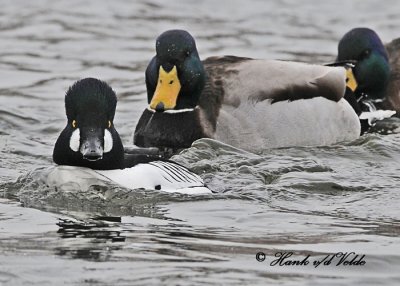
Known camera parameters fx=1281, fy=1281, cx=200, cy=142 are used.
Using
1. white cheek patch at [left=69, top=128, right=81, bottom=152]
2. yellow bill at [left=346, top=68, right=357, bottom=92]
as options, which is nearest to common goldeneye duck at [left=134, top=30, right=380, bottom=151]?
yellow bill at [left=346, top=68, right=357, bottom=92]

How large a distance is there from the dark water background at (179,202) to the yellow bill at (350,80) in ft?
4.59

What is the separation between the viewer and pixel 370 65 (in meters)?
15.2

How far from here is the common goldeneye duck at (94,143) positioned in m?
10.0

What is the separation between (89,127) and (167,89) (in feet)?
11.2

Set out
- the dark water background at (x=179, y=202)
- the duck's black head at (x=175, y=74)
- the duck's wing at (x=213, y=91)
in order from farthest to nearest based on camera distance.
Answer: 1. the duck's wing at (x=213, y=91)
2. the duck's black head at (x=175, y=74)
3. the dark water background at (x=179, y=202)

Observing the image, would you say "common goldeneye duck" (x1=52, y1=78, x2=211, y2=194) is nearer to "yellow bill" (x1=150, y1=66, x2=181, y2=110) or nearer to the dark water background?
the dark water background

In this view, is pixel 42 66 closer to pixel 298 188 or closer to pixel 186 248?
pixel 298 188

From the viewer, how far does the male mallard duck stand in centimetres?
1523

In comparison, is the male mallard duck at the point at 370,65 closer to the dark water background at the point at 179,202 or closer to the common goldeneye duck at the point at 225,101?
the dark water background at the point at 179,202

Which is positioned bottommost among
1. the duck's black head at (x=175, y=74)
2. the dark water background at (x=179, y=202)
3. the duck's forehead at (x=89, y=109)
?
the dark water background at (x=179, y=202)

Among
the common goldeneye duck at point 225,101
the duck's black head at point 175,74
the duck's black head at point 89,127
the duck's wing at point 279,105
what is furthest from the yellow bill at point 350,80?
the duck's black head at point 89,127

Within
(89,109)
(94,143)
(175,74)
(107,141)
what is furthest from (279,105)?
(94,143)

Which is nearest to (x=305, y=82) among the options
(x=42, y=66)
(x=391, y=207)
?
(x=391, y=207)

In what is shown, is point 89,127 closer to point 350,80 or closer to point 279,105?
point 279,105
